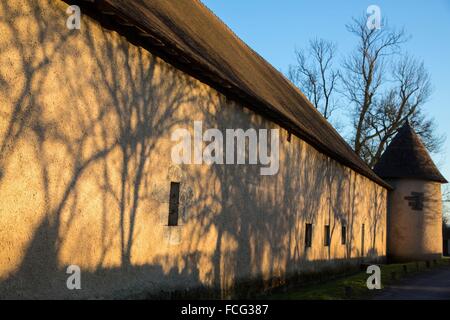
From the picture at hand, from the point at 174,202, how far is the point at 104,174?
6.52ft

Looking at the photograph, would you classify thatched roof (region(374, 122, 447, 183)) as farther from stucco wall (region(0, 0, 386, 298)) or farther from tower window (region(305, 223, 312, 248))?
stucco wall (region(0, 0, 386, 298))

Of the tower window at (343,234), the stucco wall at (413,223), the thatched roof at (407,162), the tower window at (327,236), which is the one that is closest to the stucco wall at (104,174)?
the tower window at (327,236)

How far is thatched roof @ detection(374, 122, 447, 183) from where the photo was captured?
28906 millimetres

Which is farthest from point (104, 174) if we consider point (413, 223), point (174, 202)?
point (413, 223)

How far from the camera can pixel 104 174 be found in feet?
23.0

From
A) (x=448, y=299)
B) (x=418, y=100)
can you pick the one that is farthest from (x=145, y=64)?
(x=418, y=100)

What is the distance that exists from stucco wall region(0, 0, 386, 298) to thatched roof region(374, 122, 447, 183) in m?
19.6

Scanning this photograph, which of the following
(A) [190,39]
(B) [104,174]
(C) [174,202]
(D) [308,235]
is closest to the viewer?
(B) [104,174]

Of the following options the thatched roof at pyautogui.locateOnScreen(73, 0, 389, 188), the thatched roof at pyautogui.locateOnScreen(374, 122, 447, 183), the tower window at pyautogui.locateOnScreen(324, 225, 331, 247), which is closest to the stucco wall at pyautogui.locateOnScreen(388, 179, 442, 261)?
the thatched roof at pyautogui.locateOnScreen(374, 122, 447, 183)

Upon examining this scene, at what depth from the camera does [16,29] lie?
222 inches

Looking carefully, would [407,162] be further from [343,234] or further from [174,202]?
[174,202]

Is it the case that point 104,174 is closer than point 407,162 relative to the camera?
Yes
